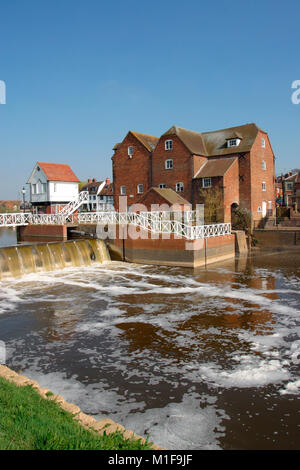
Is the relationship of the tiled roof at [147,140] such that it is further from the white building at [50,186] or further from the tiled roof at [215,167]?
the white building at [50,186]

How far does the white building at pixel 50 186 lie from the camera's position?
51031mm

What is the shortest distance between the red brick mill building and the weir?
1414 cm

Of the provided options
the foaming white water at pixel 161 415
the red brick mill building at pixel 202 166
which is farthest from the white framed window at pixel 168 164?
the foaming white water at pixel 161 415

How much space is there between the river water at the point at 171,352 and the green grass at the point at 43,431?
1.52m

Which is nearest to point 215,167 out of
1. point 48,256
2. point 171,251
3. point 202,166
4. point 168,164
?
point 202,166

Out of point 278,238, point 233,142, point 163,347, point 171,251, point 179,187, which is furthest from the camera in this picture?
point 179,187

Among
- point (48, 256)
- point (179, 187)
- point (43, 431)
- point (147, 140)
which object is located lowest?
point (43, 431)

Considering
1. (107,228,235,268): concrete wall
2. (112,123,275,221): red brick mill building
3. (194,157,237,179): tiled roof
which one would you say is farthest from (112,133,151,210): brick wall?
(107,228,235,268): concrete wall

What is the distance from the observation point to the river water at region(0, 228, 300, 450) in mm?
6723

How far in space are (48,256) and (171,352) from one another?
14.3 metres

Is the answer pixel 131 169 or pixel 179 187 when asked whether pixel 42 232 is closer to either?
pixel 131 169

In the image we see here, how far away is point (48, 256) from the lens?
22625mm

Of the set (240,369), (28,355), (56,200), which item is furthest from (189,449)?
(56,200)

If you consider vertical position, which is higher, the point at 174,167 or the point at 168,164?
the point at 168,164
